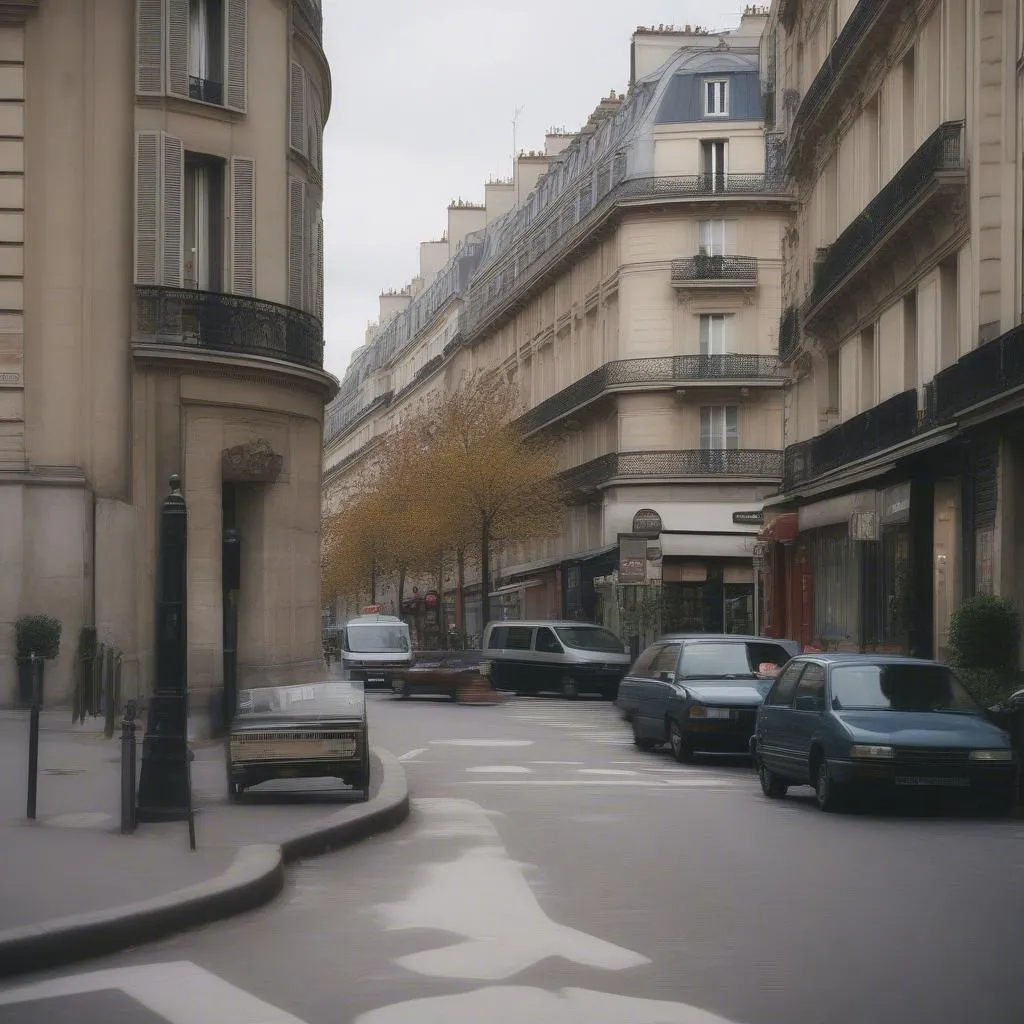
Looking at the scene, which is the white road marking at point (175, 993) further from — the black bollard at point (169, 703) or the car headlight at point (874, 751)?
the car headlight at point (874, 751)

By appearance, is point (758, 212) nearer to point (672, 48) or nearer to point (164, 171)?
point (672, 48)

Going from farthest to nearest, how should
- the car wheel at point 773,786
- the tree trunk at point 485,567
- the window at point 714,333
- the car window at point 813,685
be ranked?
1. the tree trunk at point 485,567
2. the window at point 714,333
3. the car wheel at point 773,786
4. the car window at point 813,685

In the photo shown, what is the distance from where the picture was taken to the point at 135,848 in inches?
486

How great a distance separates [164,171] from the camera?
30578mm

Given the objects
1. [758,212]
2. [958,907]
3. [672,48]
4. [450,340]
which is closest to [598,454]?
[758,212]

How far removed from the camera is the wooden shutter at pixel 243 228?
31.6 metres

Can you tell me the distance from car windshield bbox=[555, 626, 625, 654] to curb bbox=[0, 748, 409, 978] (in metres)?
31.1

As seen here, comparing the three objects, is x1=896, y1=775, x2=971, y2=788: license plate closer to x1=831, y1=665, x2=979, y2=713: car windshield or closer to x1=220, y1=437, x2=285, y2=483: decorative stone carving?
x1=831, y1=665, x2=979, y2=713: car windshield

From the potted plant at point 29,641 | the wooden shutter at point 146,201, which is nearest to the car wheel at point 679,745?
the potted plant at point 29,641

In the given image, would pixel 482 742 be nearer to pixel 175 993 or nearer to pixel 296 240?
pixel 296 240

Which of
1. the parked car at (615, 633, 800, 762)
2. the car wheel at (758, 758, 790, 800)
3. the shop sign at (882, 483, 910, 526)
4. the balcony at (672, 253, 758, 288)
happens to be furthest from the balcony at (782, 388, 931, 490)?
the balcony at (672, 253, 758, 288)

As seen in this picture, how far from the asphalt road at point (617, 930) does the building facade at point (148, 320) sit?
13.7 meters

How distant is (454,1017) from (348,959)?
151cm

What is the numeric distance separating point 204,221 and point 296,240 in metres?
1.82
